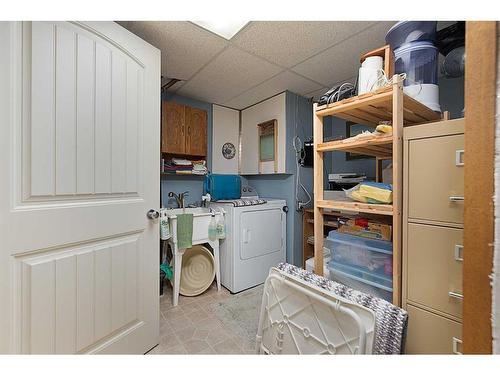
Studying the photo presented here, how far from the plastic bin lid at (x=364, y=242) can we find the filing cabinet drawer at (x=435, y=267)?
135 millimetres

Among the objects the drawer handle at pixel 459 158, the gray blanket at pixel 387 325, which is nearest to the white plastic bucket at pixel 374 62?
the drawer handle at pixel 459 158

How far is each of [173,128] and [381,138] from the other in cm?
199

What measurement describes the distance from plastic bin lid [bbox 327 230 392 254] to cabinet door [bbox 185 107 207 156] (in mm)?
1792

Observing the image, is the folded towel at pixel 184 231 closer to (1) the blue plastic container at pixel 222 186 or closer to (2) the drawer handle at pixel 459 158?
(1) the blue plastic container at pixel 222 186

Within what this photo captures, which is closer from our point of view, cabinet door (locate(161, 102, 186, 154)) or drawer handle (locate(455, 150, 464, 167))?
drawer handle (locate(455, 150, 464, 167))

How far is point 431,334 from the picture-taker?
0.83 meters

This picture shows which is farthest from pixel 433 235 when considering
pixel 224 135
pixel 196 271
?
pixel 224 135

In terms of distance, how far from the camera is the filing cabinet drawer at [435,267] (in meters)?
0.76

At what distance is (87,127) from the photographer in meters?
1.01

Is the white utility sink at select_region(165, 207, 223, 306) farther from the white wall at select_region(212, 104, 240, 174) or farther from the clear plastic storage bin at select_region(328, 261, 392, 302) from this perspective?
the clear plastic storage bin at select_region(328, 261, 392, 302)

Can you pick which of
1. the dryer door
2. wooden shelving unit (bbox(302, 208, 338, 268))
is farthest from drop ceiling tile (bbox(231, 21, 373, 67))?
wooden shelving unit (bbox(302, 208, 338, 268))

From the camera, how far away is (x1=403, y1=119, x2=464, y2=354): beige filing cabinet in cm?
76

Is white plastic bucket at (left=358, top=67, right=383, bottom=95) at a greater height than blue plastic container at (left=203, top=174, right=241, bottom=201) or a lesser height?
greater

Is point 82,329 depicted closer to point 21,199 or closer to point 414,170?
point 21,199
